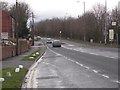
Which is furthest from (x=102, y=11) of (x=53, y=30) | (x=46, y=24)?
(x=46, y=24)

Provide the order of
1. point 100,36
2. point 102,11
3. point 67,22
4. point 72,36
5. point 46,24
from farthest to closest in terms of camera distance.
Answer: point 46,24, point 67,22, point 72,36, point 102,11, point 100,36

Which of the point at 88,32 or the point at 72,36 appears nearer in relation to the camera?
the point at 88,32

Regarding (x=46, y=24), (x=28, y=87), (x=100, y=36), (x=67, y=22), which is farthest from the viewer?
(x=46, y=24)

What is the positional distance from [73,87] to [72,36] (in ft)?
440

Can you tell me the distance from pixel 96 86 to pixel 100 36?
93599 millimetres

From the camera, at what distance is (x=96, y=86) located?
13.9 metres

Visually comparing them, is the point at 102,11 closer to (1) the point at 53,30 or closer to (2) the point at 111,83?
(1) the point at 53,30

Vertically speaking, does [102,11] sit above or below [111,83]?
above

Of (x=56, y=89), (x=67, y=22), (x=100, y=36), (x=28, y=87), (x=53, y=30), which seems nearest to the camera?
(x=56, y=89)

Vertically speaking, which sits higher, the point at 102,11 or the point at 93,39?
the point at 102,11

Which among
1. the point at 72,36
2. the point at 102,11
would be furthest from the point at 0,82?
the point at 72,36

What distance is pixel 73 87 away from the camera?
13.9 meters

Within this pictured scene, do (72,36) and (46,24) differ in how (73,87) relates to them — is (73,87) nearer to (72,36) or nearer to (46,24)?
(72,36)

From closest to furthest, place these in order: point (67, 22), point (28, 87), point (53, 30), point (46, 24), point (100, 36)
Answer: point (28, 87)
point (100, 36)
point (67, 22)
point (53, 30)
point (46, 24)
